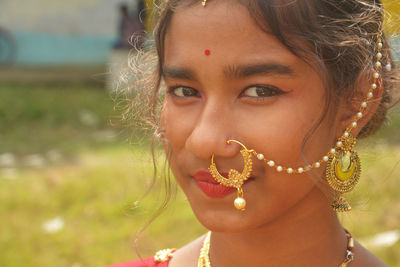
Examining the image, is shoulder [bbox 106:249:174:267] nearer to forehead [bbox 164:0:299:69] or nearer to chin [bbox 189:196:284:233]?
Result: chin [bbox 189:196:284:233]

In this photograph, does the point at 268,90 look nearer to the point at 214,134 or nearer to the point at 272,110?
the point at 272,110

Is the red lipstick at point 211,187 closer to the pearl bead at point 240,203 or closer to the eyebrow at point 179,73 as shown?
the pearl bead at point 240,203

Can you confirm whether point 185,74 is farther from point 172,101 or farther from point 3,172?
point 3,172

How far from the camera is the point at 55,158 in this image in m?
5.63

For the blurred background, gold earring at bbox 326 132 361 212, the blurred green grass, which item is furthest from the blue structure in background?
gold earring at bbox 326 132 361 212

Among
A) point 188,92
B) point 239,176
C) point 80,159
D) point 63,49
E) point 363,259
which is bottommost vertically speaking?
point 363,259

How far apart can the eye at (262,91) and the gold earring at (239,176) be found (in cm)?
16

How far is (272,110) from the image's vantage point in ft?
5.30

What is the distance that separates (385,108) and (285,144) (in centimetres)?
56

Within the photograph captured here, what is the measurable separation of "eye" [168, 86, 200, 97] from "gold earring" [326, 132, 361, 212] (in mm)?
478

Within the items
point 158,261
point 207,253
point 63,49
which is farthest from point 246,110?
point 63,49

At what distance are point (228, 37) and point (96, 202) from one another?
10.1 ft

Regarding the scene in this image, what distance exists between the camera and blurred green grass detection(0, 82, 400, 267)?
362 cm

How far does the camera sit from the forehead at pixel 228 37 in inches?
62.9
